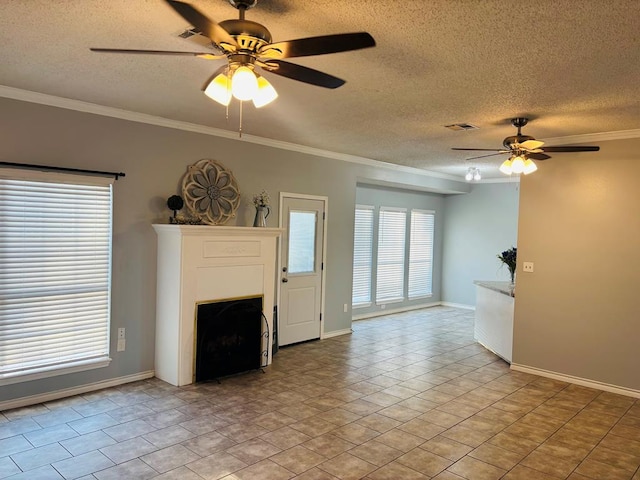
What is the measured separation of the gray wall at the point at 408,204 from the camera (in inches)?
313

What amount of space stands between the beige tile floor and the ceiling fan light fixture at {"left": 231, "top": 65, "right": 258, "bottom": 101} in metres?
2.24

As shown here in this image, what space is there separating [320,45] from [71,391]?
3.78m

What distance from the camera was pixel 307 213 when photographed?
618cm

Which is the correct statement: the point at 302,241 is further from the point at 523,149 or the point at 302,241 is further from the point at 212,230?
the point at 523,149

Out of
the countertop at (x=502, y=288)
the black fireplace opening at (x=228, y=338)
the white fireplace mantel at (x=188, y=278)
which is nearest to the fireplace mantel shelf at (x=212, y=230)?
the white fireplace mantel at (x=188, y=278)

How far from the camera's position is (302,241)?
6.16 meters

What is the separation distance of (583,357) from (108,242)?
4.89 metres

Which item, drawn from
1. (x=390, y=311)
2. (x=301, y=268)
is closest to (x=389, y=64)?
(x=301, y=268)


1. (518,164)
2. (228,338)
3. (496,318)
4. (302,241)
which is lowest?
(228,338)

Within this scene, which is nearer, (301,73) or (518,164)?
(301,73)

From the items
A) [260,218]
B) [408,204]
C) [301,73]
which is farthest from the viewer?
[408,204]

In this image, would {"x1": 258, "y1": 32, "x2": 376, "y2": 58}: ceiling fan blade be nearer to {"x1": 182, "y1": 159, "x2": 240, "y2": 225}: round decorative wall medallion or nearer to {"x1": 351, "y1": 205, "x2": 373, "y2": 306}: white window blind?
{"x1": 182, "y1": 159, "x2": 240, "y2": 225}: round decorative wall medallion

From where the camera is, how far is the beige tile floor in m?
2.95

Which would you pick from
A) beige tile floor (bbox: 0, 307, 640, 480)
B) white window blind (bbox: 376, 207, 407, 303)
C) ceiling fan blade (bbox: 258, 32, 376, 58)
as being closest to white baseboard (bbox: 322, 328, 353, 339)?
beige tile floor (bbox: 0, 307, 640, 480)
